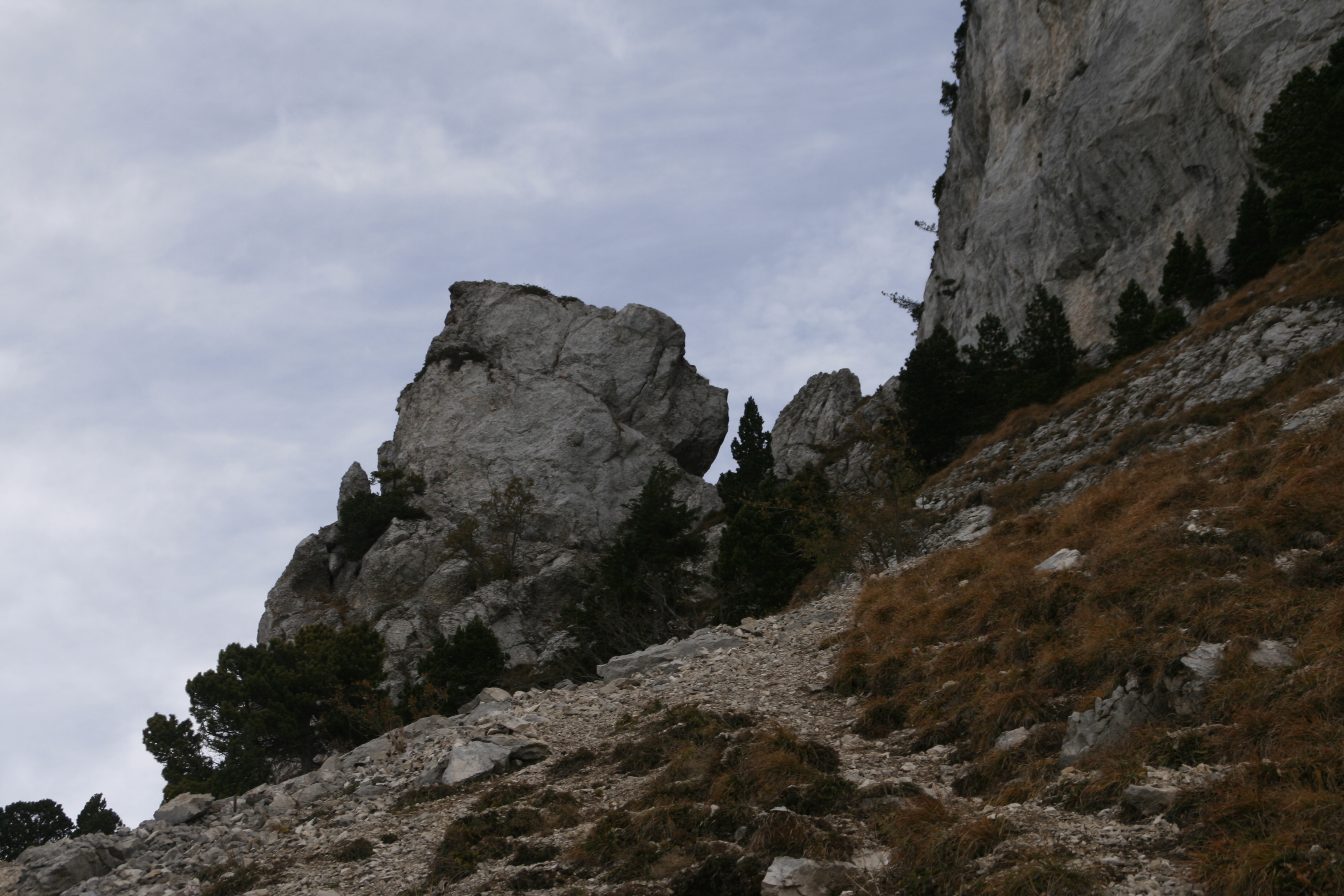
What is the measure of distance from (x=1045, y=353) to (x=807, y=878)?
53.4 metres

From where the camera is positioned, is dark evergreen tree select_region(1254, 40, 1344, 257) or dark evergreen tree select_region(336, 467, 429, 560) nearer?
dark evergreen tree select_region(1254, 40, 1344, 257)

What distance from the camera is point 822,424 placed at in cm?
7950

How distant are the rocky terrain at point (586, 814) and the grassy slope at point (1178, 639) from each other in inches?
18.5

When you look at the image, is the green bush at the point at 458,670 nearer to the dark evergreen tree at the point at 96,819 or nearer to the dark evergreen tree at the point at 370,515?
the dark evergreen tree at the point at 96,819

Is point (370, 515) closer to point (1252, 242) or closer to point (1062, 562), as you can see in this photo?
point (1252, 242)

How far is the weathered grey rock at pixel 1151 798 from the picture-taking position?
331 inches

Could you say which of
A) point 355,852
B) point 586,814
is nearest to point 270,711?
point 355,852

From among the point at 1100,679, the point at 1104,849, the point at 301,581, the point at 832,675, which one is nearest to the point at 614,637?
the point at 832,675

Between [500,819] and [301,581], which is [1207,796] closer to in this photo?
[500,819]

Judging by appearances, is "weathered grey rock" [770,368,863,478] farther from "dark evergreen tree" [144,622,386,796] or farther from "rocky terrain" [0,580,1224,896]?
"rocky terrain" [0,580,1224,896]

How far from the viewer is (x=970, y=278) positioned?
3088 inches

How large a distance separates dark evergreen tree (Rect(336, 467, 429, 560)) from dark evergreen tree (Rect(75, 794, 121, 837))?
111 ft

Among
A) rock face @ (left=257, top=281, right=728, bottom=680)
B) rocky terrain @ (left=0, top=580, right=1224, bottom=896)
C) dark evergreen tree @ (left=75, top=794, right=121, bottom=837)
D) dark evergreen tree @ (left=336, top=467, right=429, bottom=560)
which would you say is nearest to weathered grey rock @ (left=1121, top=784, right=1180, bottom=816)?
rocky terrain @ (left=0, top=580, right=1224, bottom=896)

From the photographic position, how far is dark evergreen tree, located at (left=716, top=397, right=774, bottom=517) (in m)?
70.7
